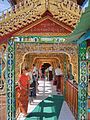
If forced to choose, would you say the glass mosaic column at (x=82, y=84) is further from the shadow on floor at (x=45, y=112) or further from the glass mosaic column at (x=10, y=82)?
the shadow on floor at (x=45, y=112)

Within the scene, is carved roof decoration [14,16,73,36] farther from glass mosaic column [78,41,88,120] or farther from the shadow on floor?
the shadow on floor

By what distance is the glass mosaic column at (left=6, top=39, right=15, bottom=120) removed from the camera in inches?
286

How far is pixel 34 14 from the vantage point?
712 centimetres

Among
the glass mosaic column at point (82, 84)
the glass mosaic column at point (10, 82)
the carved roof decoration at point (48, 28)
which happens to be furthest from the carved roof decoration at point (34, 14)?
the glass mosaic column at point (82, 84)

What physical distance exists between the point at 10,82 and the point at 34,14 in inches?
65.6

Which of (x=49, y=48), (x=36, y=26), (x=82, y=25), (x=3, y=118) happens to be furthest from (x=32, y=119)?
(x=82, y=25)

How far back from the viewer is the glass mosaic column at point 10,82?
7.26 m

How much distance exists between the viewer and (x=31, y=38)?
7.42 metres

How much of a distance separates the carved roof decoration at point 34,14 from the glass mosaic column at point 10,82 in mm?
335

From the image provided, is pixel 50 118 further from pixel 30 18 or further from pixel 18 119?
pixel 30 18

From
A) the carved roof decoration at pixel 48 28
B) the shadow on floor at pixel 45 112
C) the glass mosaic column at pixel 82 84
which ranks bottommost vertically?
the shadow on floor at pixel 45 112

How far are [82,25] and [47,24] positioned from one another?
6.04 feet

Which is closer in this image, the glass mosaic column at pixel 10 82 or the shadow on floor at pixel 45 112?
the glass mosaic column at pixel 10 82

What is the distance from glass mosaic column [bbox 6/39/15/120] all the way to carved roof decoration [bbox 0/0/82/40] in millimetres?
335
